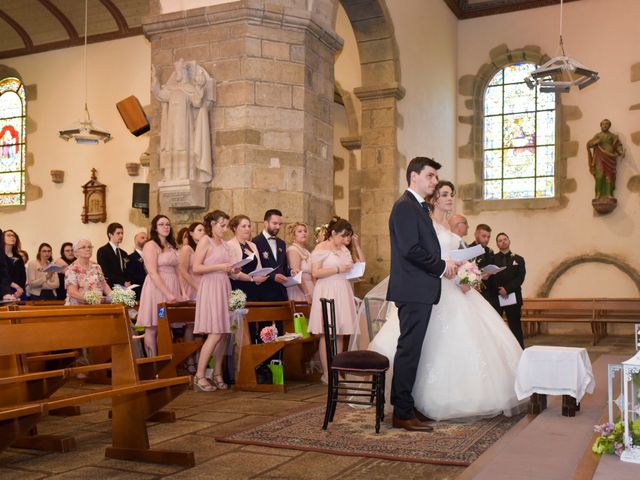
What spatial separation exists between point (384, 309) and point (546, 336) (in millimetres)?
7490

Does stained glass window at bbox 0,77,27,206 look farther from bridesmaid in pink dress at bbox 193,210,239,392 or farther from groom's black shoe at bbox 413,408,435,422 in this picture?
groom's black shoe at bbox 413,408,435,422

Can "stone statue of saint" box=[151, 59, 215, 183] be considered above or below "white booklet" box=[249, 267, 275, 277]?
above

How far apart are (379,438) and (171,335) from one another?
9.08ft

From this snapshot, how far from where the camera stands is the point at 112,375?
396 centimetres

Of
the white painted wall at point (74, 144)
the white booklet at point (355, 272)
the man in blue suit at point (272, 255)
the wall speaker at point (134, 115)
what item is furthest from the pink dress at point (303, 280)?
the white painted wall at point (74, 144)

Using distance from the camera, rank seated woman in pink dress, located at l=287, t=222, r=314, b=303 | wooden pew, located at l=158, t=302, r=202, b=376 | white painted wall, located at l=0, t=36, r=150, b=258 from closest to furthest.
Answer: wooden pew, located at l=158, t=302, r=202, b=376
seated woman in pink dress, located at l=287, t=222, r=314, b=303
white painted wall, located at l=0, t=36, r=150, b=258

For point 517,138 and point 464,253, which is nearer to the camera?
point 464,253

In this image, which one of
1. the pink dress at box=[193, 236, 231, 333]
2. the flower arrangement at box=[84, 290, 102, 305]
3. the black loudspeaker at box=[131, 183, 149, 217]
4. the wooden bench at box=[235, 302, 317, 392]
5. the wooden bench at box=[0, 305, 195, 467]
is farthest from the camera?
the black loudspeaker at box=[131, 183, 149, 217]

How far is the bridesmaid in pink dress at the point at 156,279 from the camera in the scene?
6.78m

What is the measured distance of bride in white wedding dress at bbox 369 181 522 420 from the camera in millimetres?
4711

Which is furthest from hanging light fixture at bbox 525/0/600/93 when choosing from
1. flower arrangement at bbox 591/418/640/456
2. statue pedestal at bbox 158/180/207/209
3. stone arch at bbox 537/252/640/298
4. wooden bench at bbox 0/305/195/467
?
wooden bench at bbox 0/305/195/467

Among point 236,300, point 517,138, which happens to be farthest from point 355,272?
point 517,138

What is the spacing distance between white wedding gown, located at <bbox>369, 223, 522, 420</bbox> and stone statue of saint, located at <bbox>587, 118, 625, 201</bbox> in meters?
8.65

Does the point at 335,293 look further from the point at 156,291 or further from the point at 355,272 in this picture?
the point at 156,291
